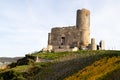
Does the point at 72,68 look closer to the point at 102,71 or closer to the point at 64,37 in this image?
the point at 102,71

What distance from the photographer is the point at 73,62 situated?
60.0 m

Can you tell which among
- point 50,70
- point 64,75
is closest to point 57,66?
point 50,70

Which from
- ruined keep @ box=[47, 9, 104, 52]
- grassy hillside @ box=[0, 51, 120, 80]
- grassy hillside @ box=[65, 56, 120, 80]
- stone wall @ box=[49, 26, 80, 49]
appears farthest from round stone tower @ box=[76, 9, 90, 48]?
grassy hillside @ box=[65, 56, 120, 80]

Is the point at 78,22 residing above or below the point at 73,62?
above

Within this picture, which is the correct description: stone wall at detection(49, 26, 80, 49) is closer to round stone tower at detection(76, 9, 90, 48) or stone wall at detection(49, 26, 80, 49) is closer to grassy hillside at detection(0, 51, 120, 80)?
round stone tower at detection(76, 9, 90, 48)

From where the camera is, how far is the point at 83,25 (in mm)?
95000

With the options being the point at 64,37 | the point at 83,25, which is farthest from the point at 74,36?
the point at 83,25

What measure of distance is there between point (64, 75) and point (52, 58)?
24224mm

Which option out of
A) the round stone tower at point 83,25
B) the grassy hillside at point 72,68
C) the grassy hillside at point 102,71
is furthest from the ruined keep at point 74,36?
the grassy hillside at point 102,71

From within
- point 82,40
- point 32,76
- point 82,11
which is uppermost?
point 82,11

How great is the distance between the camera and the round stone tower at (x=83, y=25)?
9461 centimetres

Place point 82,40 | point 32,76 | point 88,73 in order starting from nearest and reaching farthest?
1. point 88,73
2. point 32,76
3. point 82,40

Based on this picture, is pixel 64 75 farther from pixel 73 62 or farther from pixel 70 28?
pixel 70 28

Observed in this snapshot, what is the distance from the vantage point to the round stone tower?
94.6 metres
